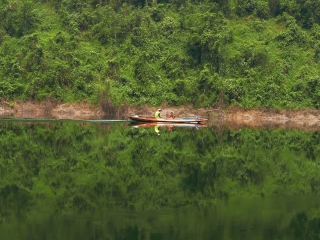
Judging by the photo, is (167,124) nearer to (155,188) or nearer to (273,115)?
(273,115)

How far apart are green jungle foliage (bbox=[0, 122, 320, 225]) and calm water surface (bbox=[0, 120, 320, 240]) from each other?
0.04m

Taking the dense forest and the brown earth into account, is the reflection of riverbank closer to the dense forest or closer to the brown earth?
the brown earth

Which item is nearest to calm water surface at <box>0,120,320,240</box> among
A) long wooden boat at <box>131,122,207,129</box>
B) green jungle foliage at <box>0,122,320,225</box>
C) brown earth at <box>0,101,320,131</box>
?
green jungle foliage at <box>0,122,320,225</box>

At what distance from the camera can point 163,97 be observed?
6203 cm

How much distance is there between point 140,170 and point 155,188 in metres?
3.61

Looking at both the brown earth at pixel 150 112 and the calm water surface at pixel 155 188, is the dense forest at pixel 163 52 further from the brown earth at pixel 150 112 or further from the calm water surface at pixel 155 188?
the calm water surface at pixel 155 188

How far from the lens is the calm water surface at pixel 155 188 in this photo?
14.8m

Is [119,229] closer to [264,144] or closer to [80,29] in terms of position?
[264,144]

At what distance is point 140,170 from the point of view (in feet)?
77.2

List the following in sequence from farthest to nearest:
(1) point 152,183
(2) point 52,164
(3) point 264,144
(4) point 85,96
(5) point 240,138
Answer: (4) point 85,96 < (5) point 240,138 < (3) point 264,144 < (2) point 52,164 < (1) point 152,183

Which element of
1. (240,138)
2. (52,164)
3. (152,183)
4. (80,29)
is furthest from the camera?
(80,29)

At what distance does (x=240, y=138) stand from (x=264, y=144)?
308 centimetres

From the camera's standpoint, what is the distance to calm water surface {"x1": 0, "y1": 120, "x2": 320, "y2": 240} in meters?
14.8

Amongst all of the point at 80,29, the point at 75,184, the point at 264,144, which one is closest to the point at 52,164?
the point at 75,184
